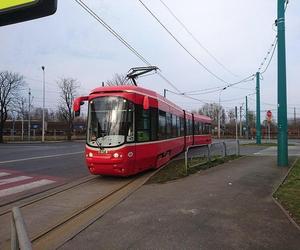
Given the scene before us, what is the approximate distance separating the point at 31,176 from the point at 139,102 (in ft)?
15.9

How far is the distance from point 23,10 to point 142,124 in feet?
37.5

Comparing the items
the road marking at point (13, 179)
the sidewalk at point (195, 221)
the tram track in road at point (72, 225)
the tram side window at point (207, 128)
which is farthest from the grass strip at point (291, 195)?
the tram side window at point (207, 128)

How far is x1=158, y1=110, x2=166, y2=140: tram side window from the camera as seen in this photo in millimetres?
16797

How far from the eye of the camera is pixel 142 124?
47.9ft

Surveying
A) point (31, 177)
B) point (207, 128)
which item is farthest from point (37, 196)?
point (207, 128)

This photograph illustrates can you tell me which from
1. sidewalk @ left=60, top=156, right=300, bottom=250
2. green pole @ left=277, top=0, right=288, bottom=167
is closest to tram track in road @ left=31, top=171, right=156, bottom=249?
sidewalk @ left=60, top=156, right=300, bottom=250

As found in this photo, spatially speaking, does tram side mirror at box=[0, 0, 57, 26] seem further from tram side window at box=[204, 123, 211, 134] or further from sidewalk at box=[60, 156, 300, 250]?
tram side window at box=[204, 123, 211, 134]

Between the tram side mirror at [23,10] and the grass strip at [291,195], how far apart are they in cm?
609

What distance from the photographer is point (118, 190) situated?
12023 millimetres

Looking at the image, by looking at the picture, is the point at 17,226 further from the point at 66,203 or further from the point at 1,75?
the point at 1,75

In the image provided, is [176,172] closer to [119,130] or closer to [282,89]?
[119,130]

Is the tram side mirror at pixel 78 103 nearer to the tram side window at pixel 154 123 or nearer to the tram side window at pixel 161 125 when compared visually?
the tram side window at pixel 154 123

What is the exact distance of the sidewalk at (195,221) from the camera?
6.39m

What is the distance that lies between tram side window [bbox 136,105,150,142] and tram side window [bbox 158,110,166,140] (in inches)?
64.8
